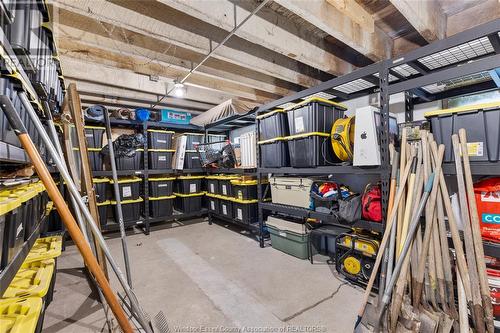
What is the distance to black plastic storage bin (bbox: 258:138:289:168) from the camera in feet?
9.60

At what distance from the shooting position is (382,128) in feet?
6.53

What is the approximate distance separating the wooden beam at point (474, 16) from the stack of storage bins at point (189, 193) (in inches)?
172

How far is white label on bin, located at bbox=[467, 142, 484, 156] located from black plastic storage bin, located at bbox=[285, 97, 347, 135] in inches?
48.2

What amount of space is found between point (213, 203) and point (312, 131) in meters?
2.77

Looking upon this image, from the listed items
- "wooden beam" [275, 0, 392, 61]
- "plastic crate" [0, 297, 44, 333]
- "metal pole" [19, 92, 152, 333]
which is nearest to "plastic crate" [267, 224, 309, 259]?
"metal pole" [19, 92, 152, 333]

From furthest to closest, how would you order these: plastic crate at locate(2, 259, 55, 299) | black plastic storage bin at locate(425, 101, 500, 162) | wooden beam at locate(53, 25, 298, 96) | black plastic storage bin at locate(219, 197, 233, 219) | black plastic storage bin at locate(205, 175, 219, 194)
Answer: black plastic storage bin at locate(205, 175, 219, 194) → black plastic storage bin at locate(219, 197, 233, 219) → wooden beam at locate(53, 25, 298, 96) → black plastic storage bin at locate(425, 101, 500, 162) → plastic crate at locate(2, 259, 55, 299)

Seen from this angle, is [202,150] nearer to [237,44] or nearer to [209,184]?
[209,184]

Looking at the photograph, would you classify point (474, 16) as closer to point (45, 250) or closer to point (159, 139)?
point (45, 250)

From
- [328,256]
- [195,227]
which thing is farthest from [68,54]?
[328,256]

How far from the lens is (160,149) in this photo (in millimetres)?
4406

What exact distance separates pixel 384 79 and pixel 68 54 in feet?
11.1

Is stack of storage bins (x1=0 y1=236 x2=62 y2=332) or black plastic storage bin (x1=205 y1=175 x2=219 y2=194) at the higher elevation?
black plastic storage bin (x1=205 y1=175 x2=219 y2=194)

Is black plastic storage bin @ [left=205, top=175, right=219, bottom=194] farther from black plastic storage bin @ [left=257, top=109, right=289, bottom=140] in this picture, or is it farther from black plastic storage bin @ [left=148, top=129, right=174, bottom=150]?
black plastic storage bin @ [left=257, top=109, right=289, bottom=140]

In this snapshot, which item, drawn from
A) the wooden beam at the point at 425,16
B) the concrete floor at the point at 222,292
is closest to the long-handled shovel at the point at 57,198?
the concrete floor at the point at 222,292
